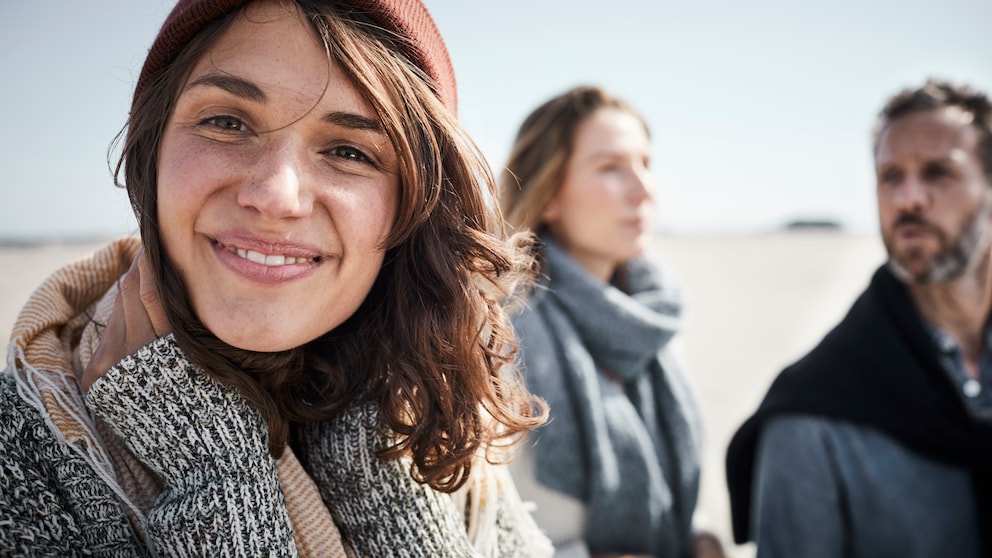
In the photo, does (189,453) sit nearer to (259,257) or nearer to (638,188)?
(259,257)

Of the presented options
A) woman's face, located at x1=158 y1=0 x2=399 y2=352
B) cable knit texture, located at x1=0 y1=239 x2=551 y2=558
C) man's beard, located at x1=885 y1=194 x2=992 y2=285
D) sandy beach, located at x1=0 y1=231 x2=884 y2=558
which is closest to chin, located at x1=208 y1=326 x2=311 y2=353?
woman's face, located at x1=158 y1=0 x2=399 y2=352

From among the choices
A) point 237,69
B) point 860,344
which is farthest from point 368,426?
point 860,344

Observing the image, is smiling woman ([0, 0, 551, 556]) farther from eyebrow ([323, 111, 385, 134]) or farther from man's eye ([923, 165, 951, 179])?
man's eye ([923, 165, 951, 179])

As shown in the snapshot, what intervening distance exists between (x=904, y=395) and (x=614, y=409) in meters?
1.21

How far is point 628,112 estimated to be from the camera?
131 inches

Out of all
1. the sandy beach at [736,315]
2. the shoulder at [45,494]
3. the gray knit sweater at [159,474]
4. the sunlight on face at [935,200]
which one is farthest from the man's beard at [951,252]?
the shoulder at [45,494]

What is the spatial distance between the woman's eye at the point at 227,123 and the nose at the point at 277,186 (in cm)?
9

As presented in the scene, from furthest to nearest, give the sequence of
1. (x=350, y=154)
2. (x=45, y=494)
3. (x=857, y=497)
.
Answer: (x=857, y=497), (x=350, y=154), (x=45, y=494)

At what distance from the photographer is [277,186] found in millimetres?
1266

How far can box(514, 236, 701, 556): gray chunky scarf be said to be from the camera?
9.05 feet

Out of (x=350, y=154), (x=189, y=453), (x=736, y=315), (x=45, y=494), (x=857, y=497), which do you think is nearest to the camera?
(x=45, y=494)

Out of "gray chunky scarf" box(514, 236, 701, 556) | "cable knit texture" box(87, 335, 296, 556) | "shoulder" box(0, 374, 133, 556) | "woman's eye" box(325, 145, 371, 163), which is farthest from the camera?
"gray chunky scarf" box(514, 236, 701, 556)

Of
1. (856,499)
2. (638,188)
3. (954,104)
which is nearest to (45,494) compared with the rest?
(638,188)

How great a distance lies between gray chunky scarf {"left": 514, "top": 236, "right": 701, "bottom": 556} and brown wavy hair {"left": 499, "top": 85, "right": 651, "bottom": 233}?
21 cm
